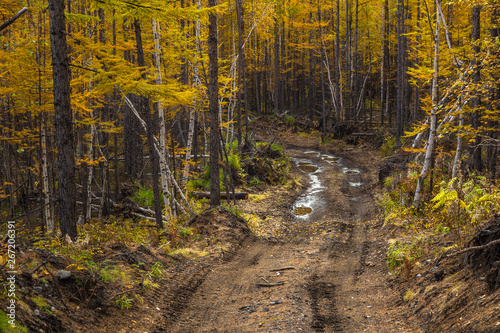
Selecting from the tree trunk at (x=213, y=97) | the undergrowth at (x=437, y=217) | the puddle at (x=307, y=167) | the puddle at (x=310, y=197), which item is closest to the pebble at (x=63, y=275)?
the undergrowth at (x=437, y=217)

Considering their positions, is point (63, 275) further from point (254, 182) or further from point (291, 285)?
point (254, 182)

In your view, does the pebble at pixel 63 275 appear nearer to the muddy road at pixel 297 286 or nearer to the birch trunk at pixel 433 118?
the muddy road at pixel 297 286

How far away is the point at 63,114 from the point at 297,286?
580 cm

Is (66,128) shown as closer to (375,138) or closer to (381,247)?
(381,247)

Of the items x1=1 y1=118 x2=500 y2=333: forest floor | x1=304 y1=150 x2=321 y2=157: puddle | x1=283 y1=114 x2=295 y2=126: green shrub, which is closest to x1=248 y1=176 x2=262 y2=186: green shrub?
x1=1 y1=118 x2=500 y2=333: forest floor

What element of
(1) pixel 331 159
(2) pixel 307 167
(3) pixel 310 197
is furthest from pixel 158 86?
(1) pixel 331 159

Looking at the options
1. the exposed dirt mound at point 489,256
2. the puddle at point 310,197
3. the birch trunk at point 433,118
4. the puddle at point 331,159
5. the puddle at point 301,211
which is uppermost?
the birch trunk at point 433,118

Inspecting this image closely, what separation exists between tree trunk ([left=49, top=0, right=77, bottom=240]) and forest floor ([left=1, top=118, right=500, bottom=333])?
1.24 m

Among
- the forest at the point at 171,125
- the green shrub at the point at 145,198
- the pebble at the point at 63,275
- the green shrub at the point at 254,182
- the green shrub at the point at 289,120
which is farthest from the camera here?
the green shrub at the point at 289,120

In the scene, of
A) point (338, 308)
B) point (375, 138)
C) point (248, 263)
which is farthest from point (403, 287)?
point (375, 138)

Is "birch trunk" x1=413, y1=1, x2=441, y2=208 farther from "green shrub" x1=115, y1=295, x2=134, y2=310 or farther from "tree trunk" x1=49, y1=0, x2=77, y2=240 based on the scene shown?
"tree trunk" x1=49, y1=0, x2=77, y2=240

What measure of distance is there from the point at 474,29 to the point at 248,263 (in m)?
9.95

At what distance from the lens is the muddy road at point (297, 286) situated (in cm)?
556

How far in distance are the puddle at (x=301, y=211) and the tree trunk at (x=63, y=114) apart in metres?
9.44
